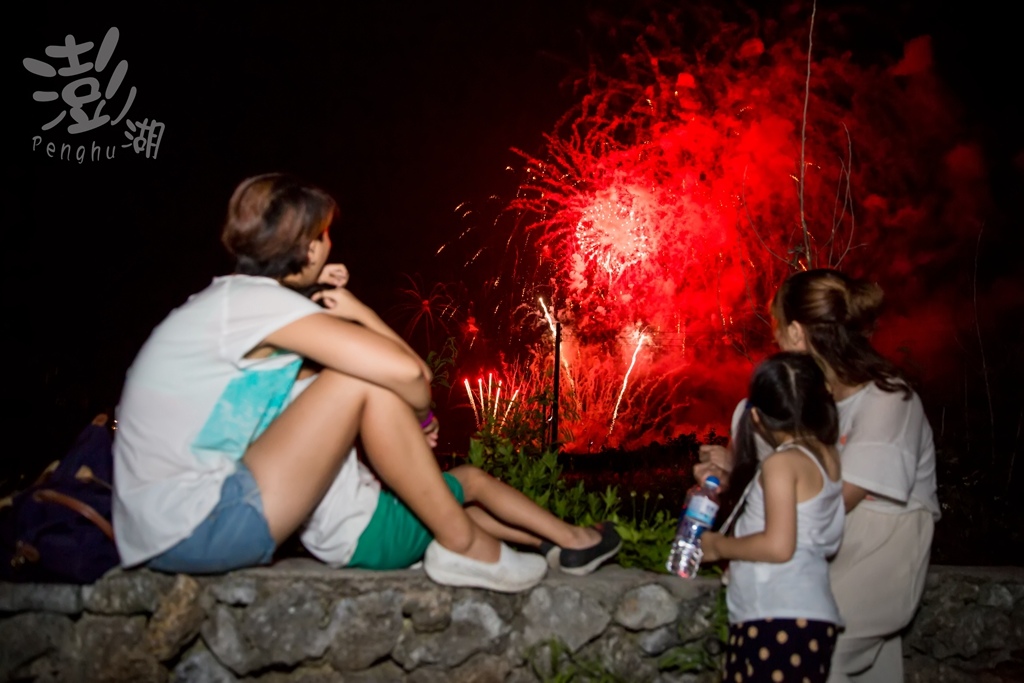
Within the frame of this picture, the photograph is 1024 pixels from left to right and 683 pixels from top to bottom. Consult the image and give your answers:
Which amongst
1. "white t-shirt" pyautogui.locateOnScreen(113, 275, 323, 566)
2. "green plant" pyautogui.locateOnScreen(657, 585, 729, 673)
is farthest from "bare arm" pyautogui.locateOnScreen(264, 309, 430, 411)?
"green plant" pyautogui.locateOnScreen(657, 585, 729, 673)

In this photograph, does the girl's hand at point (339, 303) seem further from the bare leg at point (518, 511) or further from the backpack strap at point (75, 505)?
the backpack strap at point (75, 505)

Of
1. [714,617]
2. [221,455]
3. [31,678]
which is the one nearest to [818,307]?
[714,617]

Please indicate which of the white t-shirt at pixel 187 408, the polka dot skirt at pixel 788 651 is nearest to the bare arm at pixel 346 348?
the white t-shirt at pixel 187 408

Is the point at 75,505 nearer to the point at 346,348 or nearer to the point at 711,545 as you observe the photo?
the point at 346,348

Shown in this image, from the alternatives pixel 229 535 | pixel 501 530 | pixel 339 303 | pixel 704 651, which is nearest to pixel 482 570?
pixel 501 530

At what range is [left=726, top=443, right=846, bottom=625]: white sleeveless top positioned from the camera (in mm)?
2555

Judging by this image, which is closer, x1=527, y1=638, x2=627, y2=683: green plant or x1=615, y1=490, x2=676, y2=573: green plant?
x1=527, y1=638, x2=627, y2=683: green plant

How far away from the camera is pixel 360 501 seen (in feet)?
9.02

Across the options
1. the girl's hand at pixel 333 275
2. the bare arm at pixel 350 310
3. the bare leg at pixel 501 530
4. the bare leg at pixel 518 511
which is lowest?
the bare leg at pixel 501 530

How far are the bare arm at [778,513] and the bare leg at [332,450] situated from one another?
1.00 m

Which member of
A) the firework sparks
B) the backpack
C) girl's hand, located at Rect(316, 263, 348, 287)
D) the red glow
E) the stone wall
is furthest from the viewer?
the firework sparks

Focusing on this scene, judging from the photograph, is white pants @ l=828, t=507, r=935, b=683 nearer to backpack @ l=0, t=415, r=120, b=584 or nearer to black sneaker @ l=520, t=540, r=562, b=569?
black sneaker @ l=520, t=540, r=562, b=569

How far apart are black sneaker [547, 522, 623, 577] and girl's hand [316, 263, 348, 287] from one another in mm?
1299

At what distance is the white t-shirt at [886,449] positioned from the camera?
113 inches
